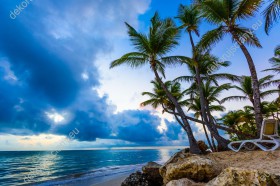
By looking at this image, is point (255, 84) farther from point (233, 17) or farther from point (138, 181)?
point (138, 181)

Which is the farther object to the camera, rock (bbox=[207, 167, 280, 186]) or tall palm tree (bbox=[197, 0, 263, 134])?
tall palm tree (bbox=[197, 0, 263, 134])

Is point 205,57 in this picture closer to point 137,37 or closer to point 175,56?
point 175,56

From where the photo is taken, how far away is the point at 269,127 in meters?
8.20

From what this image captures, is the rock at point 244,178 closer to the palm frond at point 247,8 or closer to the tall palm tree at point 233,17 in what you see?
the tall palm tree at point 233,17

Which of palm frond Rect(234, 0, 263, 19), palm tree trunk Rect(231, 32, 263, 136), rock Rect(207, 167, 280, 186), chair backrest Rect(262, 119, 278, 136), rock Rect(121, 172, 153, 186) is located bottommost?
rock Rect(121, 172, 153, 186)

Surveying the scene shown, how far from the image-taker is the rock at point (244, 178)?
3.70 metres

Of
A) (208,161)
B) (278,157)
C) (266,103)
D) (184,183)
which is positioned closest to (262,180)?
(184,183)

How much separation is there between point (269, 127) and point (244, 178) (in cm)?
551

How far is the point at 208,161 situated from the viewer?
583cm

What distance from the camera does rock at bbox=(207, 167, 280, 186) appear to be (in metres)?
3.70

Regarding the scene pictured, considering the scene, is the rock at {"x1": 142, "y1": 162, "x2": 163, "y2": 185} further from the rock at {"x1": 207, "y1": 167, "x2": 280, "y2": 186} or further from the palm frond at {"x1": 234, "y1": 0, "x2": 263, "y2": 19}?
the palm frond at {"x1": 234, "y1": 0, "x2": 263, "y2": 19}

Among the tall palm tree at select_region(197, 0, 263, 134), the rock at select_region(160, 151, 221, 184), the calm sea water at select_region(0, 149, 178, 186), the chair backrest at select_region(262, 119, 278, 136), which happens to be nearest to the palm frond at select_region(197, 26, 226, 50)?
the tall palm tree at select_region(197, 0, 263, 134)

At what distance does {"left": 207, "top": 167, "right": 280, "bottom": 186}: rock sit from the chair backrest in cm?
468

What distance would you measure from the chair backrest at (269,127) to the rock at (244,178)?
468 cm
